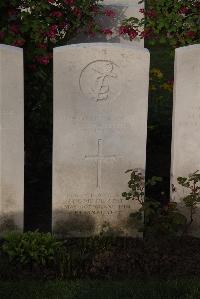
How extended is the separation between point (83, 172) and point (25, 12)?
202 cm

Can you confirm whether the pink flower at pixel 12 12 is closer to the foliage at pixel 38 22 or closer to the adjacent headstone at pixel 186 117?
the foliage at pixel 38 22

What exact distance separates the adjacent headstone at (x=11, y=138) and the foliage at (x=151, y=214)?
3.03 feet

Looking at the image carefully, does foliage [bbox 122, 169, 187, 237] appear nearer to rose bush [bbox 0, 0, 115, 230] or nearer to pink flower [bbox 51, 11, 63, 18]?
rose bush [bbox 0, 0, 115, 230]

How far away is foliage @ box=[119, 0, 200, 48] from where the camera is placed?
7211 mm

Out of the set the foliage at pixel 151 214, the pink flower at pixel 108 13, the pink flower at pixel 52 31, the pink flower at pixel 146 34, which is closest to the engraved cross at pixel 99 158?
the foliage at pixel 151 214

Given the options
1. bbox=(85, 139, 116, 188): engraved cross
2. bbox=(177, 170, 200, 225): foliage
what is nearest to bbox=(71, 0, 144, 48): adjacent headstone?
bbox=(85, 139, 116, 188): engraved cross

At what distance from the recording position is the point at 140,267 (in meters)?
5.34

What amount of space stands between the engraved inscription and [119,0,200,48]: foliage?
5.79ft

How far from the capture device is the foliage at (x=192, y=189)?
227 inches

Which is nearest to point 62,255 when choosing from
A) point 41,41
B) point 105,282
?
point 105,282

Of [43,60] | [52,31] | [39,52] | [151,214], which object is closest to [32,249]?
[151,214]

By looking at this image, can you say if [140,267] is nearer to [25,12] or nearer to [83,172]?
[83,172]

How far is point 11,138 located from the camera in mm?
5734

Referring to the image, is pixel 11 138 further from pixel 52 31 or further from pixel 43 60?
pixel 52 31
